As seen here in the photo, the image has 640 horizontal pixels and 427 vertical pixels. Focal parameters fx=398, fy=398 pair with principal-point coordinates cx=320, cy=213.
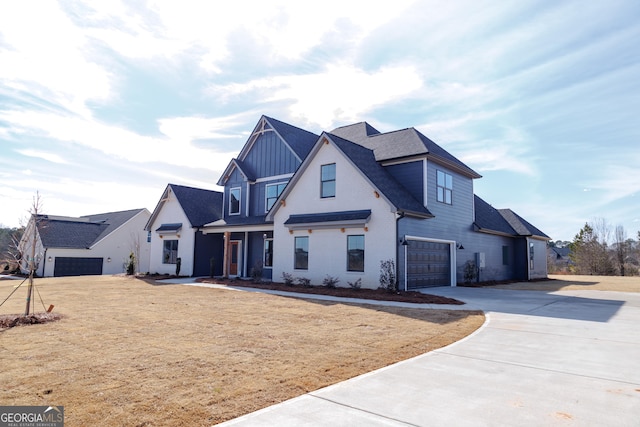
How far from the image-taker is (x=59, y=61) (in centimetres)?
1106

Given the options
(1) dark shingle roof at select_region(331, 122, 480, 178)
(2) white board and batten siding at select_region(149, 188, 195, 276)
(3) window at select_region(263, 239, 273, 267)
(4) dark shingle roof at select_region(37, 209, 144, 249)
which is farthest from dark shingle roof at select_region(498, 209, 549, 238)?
(4) dark shingle roof at select_region(37, 209, 144, 249)

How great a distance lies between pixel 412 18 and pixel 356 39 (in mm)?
1696


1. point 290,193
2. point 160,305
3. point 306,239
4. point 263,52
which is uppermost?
point 263,52

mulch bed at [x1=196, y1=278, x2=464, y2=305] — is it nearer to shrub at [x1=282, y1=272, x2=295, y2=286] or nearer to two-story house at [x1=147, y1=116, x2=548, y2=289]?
shrub at [x1=282, y1=272, x2=295, y2=286]

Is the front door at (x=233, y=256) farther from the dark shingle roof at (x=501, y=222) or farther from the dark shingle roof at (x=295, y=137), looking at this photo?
the dark shingle roof at (x=501, y=222)

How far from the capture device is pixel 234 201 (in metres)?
25.4

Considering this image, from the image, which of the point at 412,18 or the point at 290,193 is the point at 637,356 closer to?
the point at 412,18

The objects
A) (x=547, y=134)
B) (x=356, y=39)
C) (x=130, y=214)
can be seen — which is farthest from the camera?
Answer: (x=130, y=214)

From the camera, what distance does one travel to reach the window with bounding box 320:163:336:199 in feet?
60.4

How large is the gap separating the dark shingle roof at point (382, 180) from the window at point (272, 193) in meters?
5.94

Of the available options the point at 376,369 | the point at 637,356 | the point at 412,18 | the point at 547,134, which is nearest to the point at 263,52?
Answer: the point at 412,18

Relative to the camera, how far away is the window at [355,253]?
56.0 feet

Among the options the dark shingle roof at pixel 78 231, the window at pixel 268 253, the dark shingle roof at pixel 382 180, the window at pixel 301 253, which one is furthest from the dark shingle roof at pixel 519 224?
the dark shingle roof at pixel 78 231

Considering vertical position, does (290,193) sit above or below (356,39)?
below
